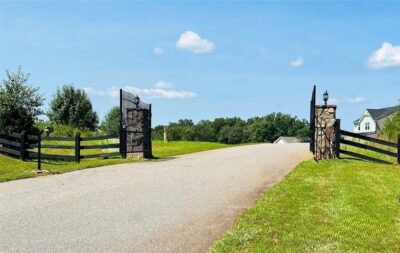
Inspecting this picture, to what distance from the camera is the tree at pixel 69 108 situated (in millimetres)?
46844

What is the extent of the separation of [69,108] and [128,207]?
40.2 metres

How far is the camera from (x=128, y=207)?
8.70 metres

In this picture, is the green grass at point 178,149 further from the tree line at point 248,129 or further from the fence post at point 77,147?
the tree line at point 248,129

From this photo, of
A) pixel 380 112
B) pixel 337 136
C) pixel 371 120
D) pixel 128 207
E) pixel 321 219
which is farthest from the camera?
pixel 371 120

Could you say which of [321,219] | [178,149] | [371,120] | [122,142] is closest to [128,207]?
[321,219]

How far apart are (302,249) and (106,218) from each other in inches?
130

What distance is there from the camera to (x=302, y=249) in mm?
5734

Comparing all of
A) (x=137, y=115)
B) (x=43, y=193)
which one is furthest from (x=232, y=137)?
(x=43, y=193)

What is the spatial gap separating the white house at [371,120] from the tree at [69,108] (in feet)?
116

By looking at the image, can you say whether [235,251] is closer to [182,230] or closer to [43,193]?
[182,230]

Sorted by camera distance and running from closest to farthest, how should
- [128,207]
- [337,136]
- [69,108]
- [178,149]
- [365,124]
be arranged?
[128,207]
[337,136]
[178,149]
[69,108]
[365,124]

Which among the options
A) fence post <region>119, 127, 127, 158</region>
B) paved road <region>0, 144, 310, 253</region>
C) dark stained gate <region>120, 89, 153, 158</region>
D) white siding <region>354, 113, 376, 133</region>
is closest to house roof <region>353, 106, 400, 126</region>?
white siding <region>354, 113, 376, 133</region>

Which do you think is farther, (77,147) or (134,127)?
(134,127)

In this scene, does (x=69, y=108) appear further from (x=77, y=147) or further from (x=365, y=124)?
(x=365, y=124)
